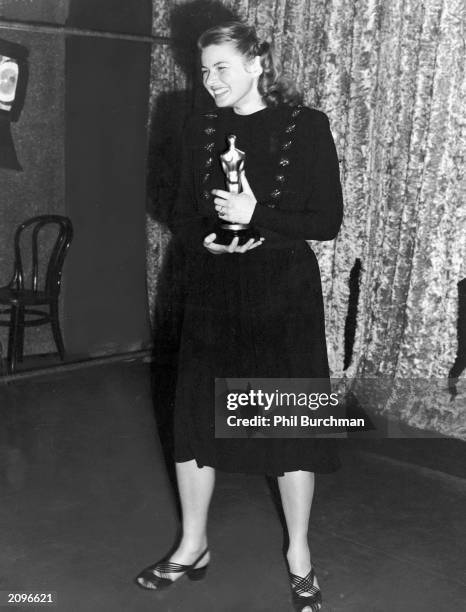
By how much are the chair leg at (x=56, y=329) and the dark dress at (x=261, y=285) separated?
8.74 feet

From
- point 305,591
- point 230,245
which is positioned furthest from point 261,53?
point 305,591

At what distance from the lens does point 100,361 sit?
438cm

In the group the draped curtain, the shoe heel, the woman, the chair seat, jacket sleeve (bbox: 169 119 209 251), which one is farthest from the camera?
the chair seat

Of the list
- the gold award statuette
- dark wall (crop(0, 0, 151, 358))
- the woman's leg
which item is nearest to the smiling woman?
the gold award statuette

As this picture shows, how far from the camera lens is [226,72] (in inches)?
80.7

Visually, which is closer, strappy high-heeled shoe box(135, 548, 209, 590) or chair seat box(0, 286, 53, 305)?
strappy high-heeled shoe box(135, 548, 209, 590)

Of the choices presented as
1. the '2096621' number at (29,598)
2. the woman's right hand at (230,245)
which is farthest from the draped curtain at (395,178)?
the '2096621' number at (29,598)

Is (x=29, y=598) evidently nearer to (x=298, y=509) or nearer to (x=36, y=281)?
(x=298, y=509)

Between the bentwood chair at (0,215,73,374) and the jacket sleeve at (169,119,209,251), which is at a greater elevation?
the jacket sleeve at (169,119,209,251)

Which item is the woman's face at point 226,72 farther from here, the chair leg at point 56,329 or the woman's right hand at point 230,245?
the chair leg at point 56,329

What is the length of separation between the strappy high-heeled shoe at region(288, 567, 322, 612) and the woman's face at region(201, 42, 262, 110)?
1260 mm

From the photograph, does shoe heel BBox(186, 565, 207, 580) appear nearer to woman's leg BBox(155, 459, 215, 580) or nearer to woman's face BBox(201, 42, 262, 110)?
woman's leg BBox(155, 459, 215, 580)

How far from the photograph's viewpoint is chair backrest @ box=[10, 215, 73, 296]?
468 cm

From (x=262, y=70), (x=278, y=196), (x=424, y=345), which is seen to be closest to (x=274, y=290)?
(x=278, y=196)
